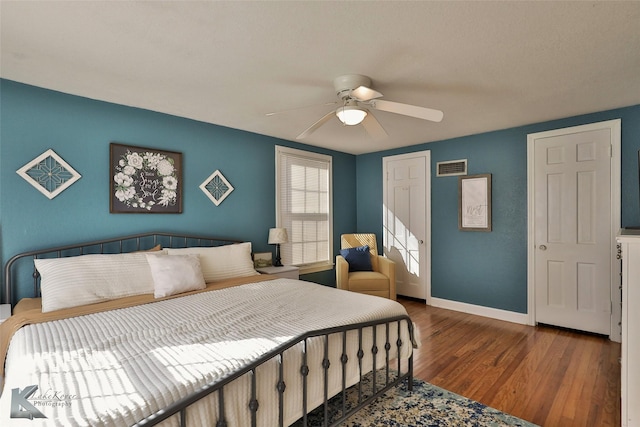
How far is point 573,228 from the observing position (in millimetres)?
3463

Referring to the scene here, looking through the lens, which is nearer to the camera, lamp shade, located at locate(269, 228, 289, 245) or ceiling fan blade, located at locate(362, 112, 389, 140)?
ceiling fan blade, located at locate(362, 112, 389, 140)

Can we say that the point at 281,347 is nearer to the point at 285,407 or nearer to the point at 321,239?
the point at 285,407

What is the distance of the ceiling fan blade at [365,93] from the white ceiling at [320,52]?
190mm

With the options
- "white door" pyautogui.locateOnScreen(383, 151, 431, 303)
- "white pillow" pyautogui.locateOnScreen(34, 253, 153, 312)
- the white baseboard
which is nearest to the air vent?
"white door" pyautogui.locateOnScreen(383, 151, 431, 303)

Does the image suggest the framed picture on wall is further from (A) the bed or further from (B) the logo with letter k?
(B) the logo with letter k

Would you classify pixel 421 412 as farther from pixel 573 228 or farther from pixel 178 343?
pixel 573 228

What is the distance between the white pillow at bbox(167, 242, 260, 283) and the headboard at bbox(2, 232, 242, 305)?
13.8 inches

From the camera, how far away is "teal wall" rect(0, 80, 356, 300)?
249 cm

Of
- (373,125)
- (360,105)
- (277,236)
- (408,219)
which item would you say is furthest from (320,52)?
(408,219)

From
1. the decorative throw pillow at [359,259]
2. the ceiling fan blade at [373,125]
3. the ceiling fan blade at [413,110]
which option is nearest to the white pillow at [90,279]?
the ceiling fan blade at [373,125]

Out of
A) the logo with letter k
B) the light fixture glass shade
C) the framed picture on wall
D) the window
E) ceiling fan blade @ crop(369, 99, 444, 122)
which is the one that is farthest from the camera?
the window

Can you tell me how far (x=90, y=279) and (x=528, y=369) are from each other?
361 cm

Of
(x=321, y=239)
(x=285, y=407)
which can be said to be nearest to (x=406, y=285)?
(x=321, y=239)

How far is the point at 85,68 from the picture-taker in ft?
7.52
